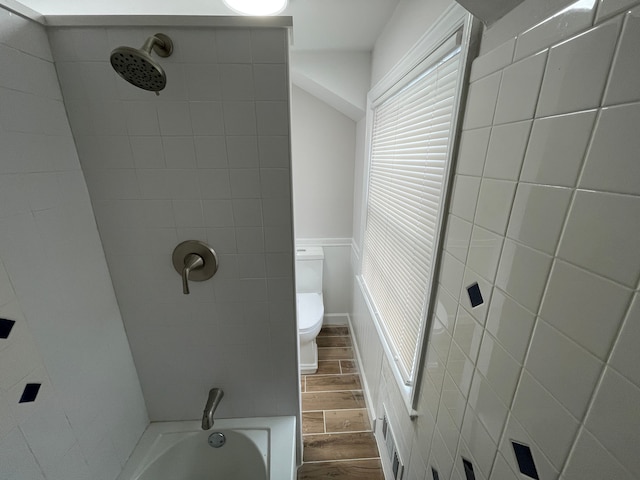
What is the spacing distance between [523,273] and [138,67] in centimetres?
89

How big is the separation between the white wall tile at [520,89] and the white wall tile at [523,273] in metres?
0.25

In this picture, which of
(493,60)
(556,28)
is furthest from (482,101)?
(556,28)

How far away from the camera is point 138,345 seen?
1020 mm

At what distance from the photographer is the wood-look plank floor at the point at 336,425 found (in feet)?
4.61

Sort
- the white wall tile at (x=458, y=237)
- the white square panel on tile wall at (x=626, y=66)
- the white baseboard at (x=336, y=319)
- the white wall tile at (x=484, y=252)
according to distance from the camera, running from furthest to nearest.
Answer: the white baseboard at (x=336, y=319) < the white wall tile at (x=458, y=237) < the white wall tile at (x=484, y=252) < the white square panel on tile wall at (x=626, y=66)

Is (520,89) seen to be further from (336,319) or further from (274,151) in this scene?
(336,319)

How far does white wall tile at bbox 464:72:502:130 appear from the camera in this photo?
56 cm

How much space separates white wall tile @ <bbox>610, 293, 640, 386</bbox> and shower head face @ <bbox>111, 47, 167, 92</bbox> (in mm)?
899

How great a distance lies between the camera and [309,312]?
201cm

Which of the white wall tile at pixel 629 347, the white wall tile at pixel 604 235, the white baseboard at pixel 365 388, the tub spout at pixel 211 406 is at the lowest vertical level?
the white baseboard at pixel 365 388

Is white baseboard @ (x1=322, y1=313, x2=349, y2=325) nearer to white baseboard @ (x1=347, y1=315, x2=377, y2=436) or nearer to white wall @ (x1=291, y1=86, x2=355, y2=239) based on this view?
white baseboard @ (x1=347, y1=315, x2=377, y2=436)

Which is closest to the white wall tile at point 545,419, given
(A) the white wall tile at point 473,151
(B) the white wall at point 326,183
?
(A) the white wall tile at point 473,151

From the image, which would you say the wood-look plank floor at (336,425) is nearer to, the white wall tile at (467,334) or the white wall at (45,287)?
the white wall at (45,287)

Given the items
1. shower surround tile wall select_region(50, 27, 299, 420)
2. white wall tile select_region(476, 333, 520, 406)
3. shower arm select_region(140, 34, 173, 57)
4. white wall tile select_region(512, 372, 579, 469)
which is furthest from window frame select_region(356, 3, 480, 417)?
shower arm select_region(140, 34, 173, 57)
